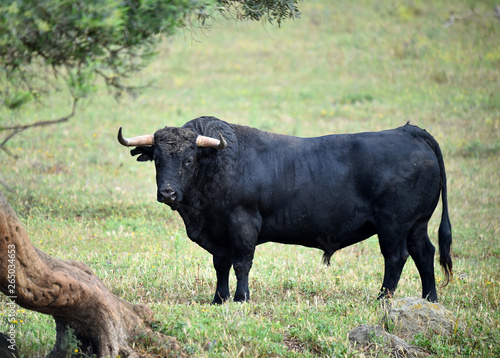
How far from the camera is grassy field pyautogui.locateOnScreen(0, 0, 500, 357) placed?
21.4 feet

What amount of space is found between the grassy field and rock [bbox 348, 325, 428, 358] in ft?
0.44

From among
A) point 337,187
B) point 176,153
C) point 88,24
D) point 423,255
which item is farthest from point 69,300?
point 423,255

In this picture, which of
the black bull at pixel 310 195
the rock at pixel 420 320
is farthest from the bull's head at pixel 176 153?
the rock at pixel 420 320

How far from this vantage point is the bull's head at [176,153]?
23.1 feet

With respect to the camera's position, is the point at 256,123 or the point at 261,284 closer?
the point at 261,284

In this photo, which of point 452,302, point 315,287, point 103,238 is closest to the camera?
point 452,302

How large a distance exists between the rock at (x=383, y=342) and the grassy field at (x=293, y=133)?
0.44 ft

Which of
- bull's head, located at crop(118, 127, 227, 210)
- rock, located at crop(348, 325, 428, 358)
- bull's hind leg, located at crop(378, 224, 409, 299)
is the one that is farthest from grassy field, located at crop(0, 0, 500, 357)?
bull's head, located at crop(118, 127, 227, 210)

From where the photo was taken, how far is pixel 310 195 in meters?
7.84

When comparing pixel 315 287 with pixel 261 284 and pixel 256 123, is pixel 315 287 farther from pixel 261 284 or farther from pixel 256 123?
pixel 256 123

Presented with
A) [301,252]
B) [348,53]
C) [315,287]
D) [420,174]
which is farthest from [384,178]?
[348,53]

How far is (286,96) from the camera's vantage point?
22922 mm

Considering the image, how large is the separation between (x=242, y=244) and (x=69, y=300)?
8.37 ft

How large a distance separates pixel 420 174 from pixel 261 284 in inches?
99.0
